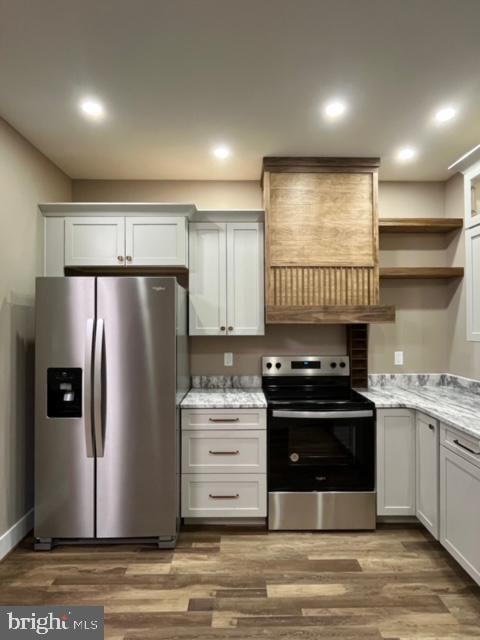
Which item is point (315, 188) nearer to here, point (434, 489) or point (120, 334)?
point (120, 334)

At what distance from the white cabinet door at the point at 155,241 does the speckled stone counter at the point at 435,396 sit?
1807 millimetres

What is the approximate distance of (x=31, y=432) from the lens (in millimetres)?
2623

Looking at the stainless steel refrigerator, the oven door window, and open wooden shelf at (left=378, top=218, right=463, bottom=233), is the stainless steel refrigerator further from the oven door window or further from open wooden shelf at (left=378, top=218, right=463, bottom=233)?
open wooden shelf at (left=378, top=218, right=463, bottom=233)

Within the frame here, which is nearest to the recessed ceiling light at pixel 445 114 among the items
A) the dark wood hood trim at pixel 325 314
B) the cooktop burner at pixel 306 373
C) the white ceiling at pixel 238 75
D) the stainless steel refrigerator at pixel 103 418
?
the white ceiling at pixel 238 75

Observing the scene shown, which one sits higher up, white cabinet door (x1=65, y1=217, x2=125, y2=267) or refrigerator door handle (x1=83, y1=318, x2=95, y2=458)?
white cabinet door (x1=65, y1=217, x2=125, y2=267)

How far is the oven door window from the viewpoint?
260 cm

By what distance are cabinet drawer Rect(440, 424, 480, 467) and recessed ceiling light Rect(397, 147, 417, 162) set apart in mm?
1943

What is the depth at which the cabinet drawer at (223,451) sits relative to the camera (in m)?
2.64

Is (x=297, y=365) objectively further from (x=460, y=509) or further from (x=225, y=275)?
(x=460, y=509)

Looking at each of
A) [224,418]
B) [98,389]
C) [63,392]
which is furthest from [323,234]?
[63,392]

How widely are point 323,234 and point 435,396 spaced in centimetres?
148

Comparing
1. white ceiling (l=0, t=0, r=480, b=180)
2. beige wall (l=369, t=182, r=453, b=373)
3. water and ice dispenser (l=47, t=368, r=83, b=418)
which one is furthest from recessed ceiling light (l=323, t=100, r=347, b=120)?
water and ice dispenser (l=47, t=368, r=83, b=418)

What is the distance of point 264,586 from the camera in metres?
2.05

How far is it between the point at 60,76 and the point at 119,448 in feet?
6.90
